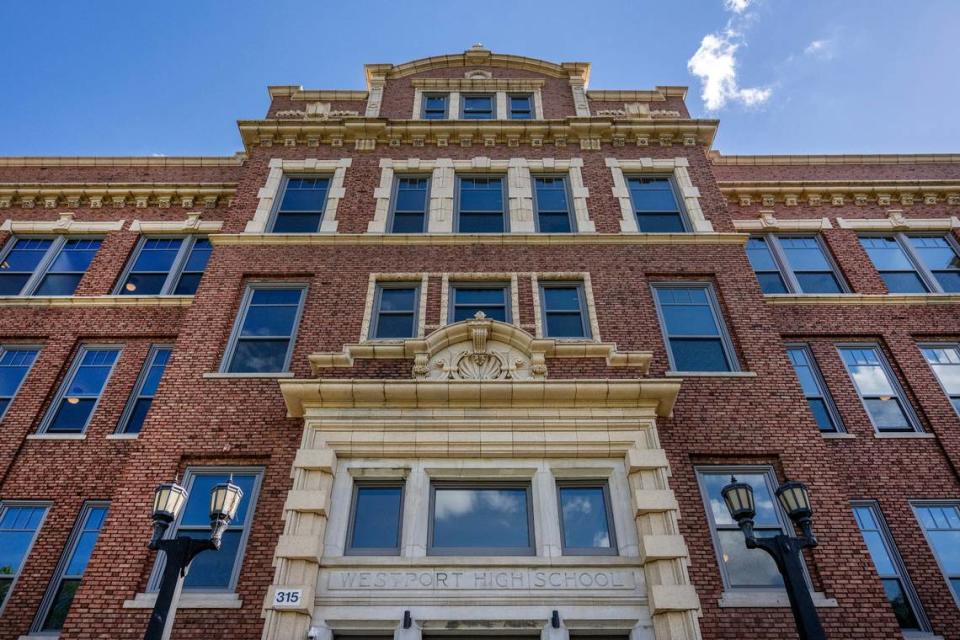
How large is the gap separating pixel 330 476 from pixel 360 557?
4.49 ft

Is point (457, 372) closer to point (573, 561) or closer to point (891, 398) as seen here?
point (573, 561)

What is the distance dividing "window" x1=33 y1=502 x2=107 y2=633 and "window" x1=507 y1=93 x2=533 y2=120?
544 inches

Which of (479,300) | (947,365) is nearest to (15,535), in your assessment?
(479,300)

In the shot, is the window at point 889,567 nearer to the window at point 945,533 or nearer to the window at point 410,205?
the window at point 945,533

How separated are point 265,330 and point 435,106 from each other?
920 cm

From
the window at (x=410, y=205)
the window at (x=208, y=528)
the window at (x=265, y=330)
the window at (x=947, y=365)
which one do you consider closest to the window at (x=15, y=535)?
the window at (x=208, y=528)

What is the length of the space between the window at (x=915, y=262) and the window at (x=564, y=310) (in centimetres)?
828

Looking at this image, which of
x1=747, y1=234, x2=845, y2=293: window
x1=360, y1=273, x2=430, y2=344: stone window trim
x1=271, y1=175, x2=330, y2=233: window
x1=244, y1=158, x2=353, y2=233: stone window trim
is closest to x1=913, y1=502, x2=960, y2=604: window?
x1=747, y1=234, x2=845, y2=293: window

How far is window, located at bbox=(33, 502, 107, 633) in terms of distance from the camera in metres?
10.5

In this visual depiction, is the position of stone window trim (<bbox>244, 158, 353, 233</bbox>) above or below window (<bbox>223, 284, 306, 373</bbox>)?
above

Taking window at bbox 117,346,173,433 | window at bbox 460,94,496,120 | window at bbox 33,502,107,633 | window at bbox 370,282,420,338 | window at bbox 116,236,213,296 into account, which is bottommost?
window at bbox 33,502,107,633

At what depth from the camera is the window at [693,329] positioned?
12406mm

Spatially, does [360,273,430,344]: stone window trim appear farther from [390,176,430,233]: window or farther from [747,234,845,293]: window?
[747,234,845,293]: window

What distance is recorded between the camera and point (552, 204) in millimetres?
15656
